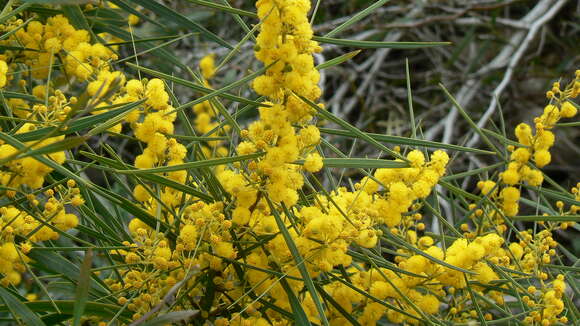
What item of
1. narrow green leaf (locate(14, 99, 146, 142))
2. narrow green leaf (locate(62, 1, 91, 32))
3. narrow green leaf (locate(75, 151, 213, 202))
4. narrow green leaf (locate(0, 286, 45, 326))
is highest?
narrow green leaf (locate(62, 1, 91, 32))

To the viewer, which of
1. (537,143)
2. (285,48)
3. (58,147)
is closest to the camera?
(58,147)

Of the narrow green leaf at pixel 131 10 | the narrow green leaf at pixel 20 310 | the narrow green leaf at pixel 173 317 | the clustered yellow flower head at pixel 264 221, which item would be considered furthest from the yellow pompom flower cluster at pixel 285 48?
the narrow green leaf at pixel 131 10

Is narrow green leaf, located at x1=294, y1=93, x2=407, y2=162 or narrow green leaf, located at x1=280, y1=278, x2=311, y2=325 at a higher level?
narrow green leaf, located at x1=294, y1=93, x2=407, y2=162

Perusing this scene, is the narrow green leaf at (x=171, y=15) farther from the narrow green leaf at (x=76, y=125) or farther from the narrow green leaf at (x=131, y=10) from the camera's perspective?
the narrow green leaf at (x=76, y=125)

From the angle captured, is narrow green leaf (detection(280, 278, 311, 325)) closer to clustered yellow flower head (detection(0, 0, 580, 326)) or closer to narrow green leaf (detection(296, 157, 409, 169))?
clustered yellow flower head (detection(0, 0, 580, 326))

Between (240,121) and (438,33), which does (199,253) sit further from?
(438,33)

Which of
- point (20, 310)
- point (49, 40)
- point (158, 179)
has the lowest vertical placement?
point (20, 310)

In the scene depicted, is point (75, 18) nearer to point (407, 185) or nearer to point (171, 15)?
point (171, 15)

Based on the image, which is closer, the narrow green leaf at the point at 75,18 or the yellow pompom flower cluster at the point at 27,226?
the yellow pompom flower cluster at the point at 27,226

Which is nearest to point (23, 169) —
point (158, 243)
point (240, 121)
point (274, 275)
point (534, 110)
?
point (158, 243)

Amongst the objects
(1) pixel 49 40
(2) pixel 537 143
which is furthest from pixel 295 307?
(1) pixel 49 40

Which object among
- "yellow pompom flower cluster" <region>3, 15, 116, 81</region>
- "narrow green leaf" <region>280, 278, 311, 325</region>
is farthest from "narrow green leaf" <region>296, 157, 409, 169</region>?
"yellow pompom flower cluster" <region>3, 15, 116, 81</region>
